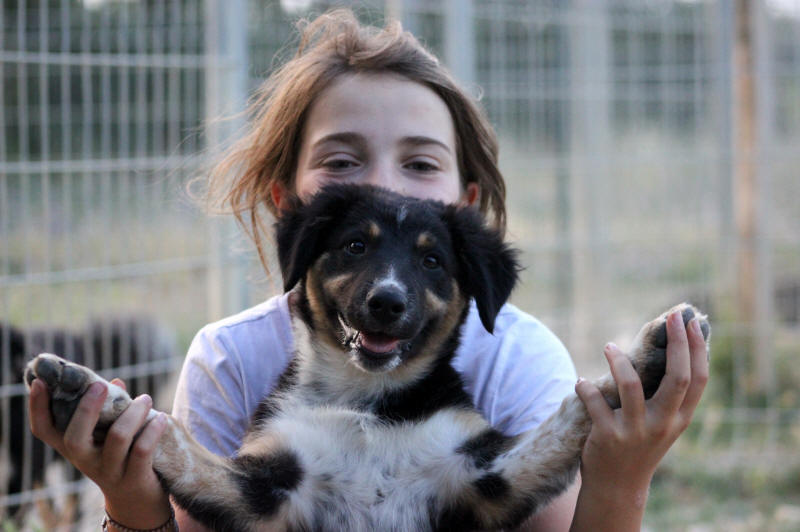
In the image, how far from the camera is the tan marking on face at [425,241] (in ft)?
8.95

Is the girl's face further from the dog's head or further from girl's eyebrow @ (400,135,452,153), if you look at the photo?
the dog's head

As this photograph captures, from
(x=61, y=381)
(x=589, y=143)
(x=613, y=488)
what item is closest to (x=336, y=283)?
(x=61, y=381)

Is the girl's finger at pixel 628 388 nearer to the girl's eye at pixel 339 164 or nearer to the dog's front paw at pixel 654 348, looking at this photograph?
the dog's front paw at pixel 654 348

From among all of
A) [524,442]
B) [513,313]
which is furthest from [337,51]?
[524,442]

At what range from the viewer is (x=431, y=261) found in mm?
2754

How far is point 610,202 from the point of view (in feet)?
24.3

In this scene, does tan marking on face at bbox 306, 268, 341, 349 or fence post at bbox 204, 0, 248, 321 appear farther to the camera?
fence post at bbox 204, 0, 248, 321

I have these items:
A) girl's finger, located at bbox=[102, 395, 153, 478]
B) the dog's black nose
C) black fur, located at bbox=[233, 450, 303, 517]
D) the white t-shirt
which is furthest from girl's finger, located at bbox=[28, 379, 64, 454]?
the dog's black nose

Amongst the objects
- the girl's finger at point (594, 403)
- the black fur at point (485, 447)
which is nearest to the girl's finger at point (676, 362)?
the girl's finger at point (594, 403)

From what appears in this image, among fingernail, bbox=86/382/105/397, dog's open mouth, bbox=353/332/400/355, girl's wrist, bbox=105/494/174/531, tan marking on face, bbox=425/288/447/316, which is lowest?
girl's wrist, bbox=105/494/174/531

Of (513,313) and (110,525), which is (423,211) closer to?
(513,313)

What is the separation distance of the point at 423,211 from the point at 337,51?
0.93 meters

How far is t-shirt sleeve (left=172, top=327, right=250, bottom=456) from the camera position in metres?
2.97

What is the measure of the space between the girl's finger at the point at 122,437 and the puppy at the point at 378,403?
0.12 ft
